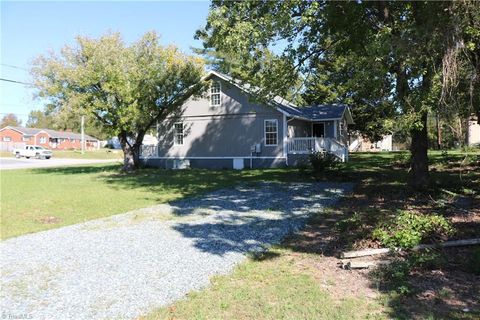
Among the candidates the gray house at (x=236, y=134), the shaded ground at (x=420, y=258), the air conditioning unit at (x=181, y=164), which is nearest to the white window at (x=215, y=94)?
the gray house at (x=236, y=134)

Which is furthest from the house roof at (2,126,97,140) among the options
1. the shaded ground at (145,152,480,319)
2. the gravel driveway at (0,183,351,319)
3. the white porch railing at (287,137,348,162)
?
the shaded ground at (145,152,480,319)

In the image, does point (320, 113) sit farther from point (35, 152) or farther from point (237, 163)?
point (35, 152)

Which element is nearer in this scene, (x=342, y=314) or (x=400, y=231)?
(x=342, y=314)

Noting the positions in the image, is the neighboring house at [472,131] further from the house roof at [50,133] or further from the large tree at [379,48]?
the house roof at [50,133]

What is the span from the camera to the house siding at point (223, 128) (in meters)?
24.6

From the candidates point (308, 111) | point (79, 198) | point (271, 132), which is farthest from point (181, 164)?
point (79, 198)

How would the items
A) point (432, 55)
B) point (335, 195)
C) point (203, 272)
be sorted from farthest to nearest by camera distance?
point (335, 195)
point (432, 55)
point (203, 272)

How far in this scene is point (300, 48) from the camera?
1366cm

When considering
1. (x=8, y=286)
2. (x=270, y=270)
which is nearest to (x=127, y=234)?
(x=8, y=286)

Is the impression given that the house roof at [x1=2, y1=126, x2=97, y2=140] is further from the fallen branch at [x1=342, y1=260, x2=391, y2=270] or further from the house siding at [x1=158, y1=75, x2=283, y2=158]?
the fallen branch at [x1=342, y1=260, x2=391, y2=270]

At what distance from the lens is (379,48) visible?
8.02 meters

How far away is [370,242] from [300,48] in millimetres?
8799

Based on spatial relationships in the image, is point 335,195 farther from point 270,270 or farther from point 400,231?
point 270,270

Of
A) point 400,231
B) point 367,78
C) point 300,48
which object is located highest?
point 300,48
